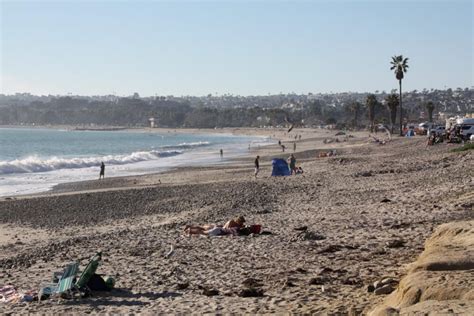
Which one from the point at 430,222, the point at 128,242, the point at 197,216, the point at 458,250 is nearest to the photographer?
the point at 458,250

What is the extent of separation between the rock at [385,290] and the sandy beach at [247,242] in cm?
10

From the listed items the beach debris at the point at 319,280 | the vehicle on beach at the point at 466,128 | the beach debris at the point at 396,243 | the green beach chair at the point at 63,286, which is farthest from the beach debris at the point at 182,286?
the vehicle on beach at the point at 466,128

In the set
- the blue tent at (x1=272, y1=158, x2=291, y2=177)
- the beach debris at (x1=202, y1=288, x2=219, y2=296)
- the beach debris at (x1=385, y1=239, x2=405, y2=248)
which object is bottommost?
the blue tent at (x1=272, y1=158, x2=291, y2=177)

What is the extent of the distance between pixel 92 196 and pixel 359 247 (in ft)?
63.0

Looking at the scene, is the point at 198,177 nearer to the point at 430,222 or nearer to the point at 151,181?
the point at 151,181

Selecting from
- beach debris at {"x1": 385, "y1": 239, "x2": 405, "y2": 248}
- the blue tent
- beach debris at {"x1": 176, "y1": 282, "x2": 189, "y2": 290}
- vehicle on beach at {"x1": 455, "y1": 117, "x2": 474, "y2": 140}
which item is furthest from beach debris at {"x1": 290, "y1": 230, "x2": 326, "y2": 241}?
vehicle on beach at {"x1": 455, "y1": 117, "x2": 474, "y2": 140}

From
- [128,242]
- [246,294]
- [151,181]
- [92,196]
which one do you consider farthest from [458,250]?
[151,181]

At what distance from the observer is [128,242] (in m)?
15.9

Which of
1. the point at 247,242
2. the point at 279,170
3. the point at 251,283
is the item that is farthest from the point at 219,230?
the point at 279,170

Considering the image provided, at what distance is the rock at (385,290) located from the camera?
8664 mm

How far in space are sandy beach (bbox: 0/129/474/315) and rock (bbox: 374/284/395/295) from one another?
10cm

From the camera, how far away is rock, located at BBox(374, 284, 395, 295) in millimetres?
8664

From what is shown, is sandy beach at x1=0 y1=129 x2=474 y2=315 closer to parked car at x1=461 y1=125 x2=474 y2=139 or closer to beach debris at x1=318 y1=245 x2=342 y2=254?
beach debris at x1=318 y1=245 x2=342 y2=254

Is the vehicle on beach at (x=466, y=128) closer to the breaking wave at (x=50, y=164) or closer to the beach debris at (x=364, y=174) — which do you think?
the beach debris at (x=364, y=174)
